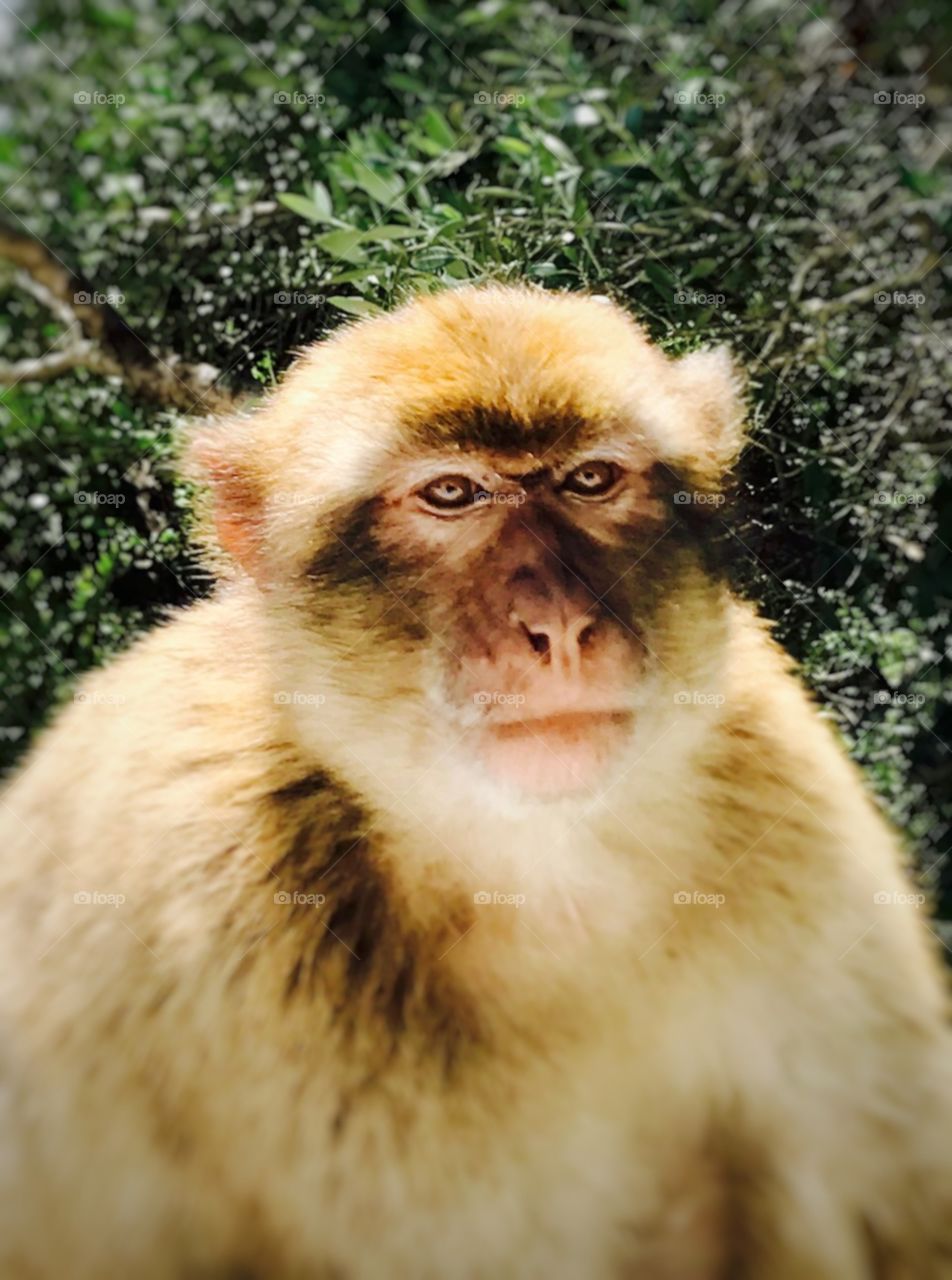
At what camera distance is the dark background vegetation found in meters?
1.98

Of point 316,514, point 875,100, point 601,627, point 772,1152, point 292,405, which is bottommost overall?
point 772,1152

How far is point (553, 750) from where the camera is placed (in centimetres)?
146

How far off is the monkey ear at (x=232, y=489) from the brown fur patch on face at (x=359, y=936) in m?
0.37

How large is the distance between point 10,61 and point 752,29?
1.34 meters

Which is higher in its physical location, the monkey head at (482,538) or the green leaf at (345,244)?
the green leaf at (345,244)

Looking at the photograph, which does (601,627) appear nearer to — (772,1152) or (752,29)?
(772,1152)

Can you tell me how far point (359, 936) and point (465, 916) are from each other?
152 millimetres

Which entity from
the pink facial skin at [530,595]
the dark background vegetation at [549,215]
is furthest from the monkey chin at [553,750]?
the dark background vegetation at [549,215]

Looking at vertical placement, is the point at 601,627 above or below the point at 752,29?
below

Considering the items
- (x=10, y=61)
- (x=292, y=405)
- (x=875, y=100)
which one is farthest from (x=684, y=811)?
(x=10, y=61)

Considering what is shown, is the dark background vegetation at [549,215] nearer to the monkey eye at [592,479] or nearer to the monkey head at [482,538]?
the monkey head at [482,538]

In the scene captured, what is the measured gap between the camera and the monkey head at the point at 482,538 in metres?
1.47

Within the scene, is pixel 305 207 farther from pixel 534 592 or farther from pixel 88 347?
pixel 534 592

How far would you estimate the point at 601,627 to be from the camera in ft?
4.79
